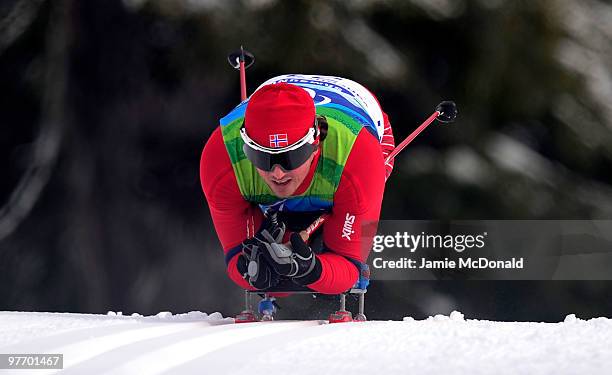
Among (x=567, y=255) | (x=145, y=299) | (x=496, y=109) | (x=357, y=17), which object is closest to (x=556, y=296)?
(x=567, y=255)

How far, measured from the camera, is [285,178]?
3.00 meters

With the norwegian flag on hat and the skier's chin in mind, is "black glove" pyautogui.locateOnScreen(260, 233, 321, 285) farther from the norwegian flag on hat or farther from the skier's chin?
the norwegian flag on hat

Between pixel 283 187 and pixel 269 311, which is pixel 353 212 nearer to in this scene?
pixel 283 187

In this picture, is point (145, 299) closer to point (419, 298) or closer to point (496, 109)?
point (419, 298)

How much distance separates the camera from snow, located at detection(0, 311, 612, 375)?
2006mm

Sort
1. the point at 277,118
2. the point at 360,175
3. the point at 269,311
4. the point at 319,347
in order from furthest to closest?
the point at 269,311
the point at 360,175
the point at 277,118
the point at 319,347

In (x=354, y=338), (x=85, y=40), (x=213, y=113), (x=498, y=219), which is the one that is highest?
(x=85, y=40)

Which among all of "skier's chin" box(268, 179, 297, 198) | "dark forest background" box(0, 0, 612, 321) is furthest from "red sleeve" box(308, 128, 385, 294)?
"dark forest background" box(0, 0, 612, 321)

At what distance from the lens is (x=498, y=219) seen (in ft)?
20.4

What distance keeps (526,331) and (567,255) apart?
372cm

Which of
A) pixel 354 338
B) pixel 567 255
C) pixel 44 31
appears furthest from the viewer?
pixel 44 31

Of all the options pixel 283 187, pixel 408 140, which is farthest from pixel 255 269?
pixel 408 140

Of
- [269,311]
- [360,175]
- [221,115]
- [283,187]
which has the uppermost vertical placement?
[221,115]

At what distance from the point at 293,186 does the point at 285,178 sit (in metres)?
0.07
